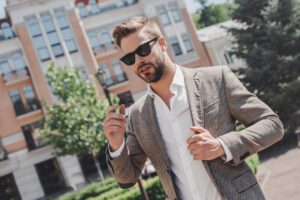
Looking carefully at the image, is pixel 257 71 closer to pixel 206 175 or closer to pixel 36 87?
pixel 206 175

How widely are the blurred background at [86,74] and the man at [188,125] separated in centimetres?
1180

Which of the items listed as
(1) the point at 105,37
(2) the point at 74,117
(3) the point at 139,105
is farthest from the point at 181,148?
(1) the point at 105,37

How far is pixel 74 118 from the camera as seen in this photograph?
73.0ft

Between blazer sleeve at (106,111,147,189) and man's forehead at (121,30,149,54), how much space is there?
22.8 inches

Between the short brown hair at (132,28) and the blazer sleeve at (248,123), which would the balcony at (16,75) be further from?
the blazer sleeve at (248,123)

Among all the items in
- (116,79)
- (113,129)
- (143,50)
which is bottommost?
(113,129)

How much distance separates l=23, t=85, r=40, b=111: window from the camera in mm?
27750

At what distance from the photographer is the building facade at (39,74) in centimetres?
2658

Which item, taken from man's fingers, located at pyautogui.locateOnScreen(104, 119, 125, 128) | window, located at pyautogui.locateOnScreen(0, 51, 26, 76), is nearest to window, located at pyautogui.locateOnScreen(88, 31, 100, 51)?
window, located at pyautogui.locateOnScreen(0, 51, 26, 76)

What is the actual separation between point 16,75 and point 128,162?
2691 centimetres

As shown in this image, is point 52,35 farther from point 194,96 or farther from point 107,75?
point 194,96

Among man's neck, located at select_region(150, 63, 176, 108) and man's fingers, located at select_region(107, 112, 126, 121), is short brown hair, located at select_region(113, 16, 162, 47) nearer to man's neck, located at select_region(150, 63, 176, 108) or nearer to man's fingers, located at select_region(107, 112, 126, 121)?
man's neck, located at select_region(150, 63, 176, 108)

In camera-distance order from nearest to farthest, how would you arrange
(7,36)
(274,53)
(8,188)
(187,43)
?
(274,53) → (8,188) → (7,36) → (187,43)

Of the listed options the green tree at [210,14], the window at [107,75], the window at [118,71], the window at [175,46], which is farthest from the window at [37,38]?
the green tree at [210,14]
